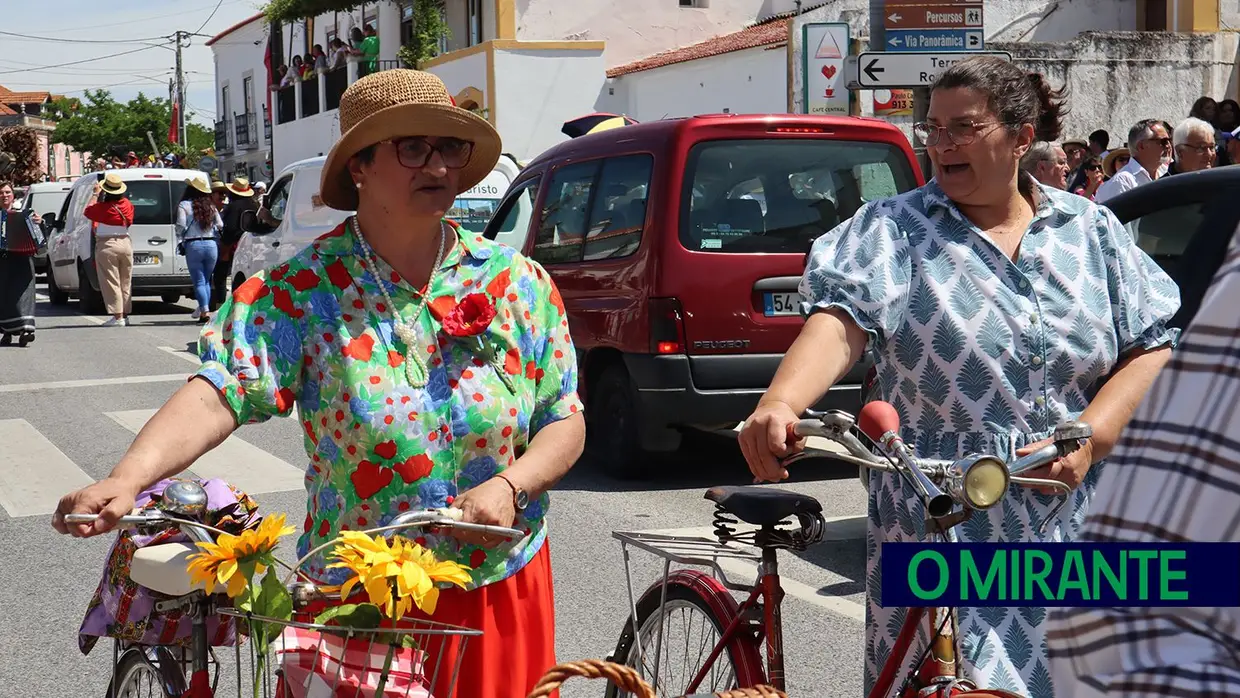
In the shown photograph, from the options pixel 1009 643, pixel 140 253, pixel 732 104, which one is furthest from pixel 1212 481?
pixel 732 104

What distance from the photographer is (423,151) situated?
2.87 metres

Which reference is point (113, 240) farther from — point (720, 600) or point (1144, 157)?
point (720, 600)

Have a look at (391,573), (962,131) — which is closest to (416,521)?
(391,573)

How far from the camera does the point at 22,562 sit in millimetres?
6883

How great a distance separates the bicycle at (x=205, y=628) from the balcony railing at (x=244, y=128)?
57.8 m

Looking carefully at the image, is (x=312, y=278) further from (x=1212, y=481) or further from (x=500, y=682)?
(x=1212, y=481)

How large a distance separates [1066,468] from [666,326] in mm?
5317

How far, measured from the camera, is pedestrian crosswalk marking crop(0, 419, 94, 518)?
814 centimetres

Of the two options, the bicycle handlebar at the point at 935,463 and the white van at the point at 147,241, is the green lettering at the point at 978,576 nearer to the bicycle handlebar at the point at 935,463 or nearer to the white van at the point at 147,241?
the bicycle handlebar at the point at 935,463

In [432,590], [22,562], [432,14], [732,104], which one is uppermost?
[432,14]

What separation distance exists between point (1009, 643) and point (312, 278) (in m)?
1.43

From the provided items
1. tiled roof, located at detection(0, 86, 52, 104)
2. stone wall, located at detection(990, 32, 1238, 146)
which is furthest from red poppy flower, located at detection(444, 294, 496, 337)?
tiled roof, located at detection(0, 86, 52, 104)

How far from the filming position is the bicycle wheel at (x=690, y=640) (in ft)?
10.6

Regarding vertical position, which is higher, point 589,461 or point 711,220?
point 711,220
